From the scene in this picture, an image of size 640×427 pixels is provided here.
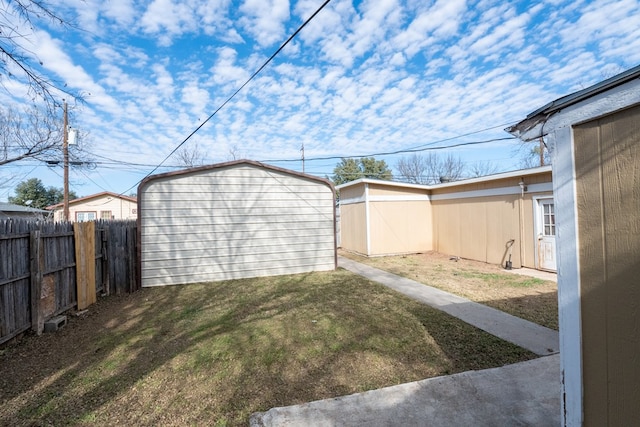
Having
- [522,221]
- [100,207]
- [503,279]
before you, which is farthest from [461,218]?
[100,207]

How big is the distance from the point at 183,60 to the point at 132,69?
138cm

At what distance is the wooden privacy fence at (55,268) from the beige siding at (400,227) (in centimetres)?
818

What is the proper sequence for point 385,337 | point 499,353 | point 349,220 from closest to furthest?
point 499,353 < point 385,337 < point 349,220

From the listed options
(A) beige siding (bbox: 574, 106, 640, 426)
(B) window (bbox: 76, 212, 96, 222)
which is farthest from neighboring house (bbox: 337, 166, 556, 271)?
(B) window (bbox: 76, 212, 96, 222)

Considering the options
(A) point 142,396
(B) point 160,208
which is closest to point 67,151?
(B) point 160,208

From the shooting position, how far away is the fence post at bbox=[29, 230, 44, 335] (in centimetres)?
438

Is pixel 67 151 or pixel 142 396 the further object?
pixel 67 151

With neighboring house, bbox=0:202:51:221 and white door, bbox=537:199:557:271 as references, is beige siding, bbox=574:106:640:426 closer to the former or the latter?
white door, bbox=537:199:557:271

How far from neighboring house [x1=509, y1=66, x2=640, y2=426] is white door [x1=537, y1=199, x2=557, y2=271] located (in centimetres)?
795

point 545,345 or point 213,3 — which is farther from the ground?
point 213,3

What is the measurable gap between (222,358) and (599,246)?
361 cm

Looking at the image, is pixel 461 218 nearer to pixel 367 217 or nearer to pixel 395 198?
pixel 395 198

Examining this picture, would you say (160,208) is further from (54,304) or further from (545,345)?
(545,345)

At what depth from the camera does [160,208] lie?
786cm
